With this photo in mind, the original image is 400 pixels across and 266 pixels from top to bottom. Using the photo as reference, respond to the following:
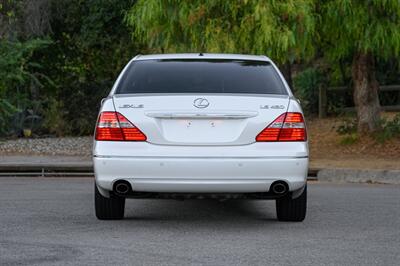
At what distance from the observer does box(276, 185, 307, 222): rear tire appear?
954 centimetres

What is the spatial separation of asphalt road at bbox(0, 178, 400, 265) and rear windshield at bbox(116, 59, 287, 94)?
1266mm

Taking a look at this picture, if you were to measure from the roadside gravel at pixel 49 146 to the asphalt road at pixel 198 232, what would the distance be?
6.78 meters

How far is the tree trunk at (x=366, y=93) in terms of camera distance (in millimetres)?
19516

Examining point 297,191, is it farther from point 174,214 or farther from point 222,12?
point 222,12

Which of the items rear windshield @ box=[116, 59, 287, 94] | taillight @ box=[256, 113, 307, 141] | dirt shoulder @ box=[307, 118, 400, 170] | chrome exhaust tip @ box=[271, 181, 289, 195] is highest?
rear windshield @ box=[116, 59, 287, 94]

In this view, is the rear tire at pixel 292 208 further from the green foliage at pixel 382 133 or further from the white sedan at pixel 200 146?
the green foliage at pixel 382 133

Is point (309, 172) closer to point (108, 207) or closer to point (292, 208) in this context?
point (292, 208)

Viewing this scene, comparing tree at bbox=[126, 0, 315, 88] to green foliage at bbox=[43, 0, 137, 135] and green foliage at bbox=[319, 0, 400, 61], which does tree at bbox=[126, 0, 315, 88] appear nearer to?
green foliage at bbox=[319, 0, 400, 61]

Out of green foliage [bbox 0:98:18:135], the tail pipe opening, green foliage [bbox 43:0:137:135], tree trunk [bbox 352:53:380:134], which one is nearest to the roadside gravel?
green foliage [bbox 0:98:18:135]

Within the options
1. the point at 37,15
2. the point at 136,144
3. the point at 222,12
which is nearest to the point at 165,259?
the point at 136,144

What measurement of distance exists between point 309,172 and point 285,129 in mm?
6311

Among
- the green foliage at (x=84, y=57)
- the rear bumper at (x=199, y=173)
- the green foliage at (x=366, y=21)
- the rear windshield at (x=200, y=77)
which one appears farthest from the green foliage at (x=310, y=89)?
the rear bumper at (x=199, y=173)

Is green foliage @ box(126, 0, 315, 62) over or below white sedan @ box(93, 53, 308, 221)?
below

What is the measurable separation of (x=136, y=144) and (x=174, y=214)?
1750 mm
